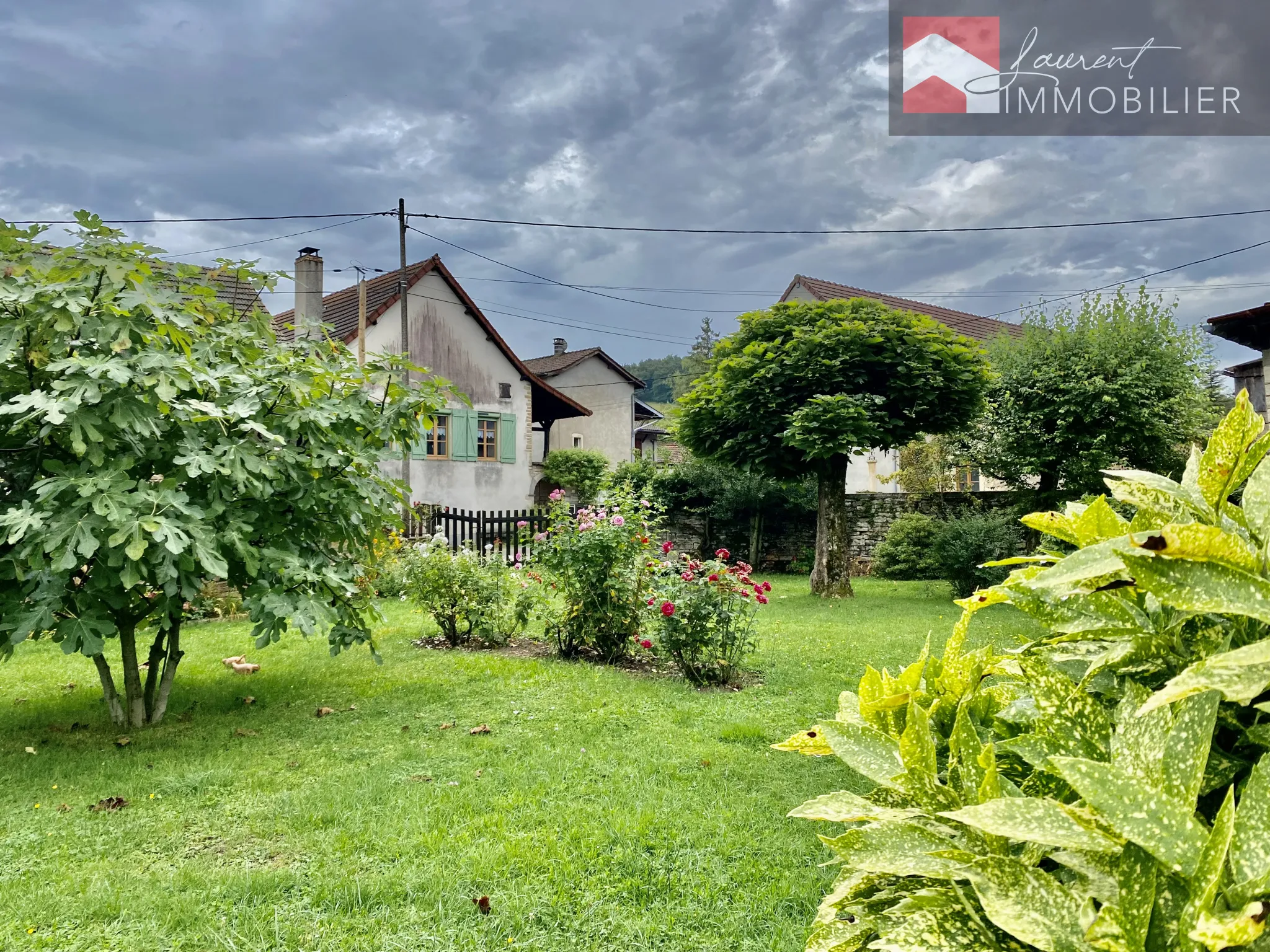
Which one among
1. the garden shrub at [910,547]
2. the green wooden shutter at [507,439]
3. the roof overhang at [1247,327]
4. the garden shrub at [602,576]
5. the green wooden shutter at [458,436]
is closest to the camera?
the garden shrub at [602,576]

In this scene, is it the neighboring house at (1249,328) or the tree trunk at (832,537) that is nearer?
the neighboring house at (1249,328)

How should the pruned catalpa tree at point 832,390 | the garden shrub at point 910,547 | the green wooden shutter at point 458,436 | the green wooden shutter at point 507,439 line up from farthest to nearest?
the green wooden shutter at point 507,439
the green wooden shutter at point 458,436
the garden shrub at point 910,547
the pruned catalpa tree at point 832,390

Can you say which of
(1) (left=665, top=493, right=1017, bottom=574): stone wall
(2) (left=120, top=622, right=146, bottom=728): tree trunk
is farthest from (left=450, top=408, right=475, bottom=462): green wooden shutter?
(2) (left=120, top=622, right=146, bottom=728): tree trunk

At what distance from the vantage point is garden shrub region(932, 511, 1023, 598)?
1145 cm

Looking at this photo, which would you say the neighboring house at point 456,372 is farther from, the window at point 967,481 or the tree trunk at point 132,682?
the tree trunk at point 132,682

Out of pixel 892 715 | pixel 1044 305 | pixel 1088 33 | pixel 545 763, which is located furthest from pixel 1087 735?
pixel 1044 305

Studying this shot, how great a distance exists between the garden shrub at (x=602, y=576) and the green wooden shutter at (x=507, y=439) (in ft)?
45.6

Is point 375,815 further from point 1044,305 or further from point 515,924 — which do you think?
point 1044,305

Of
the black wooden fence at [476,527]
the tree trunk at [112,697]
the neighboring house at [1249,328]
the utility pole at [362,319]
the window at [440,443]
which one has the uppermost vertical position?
the utility pole at [362,319]

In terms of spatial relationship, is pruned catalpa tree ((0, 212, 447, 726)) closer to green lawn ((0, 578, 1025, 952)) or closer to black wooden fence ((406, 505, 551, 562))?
green lawn ((0, 578, 1025, 952))

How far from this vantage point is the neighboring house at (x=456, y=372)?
60.3 ft

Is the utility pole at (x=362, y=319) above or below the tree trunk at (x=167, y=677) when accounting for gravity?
above

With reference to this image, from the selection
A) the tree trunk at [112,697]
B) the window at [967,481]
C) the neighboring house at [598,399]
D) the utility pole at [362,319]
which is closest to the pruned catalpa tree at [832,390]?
the tree trunk at [112,697]

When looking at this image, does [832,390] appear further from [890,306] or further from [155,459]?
[890,306]
